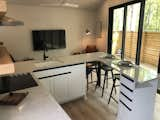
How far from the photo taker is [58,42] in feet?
20.3

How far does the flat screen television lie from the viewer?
18.9ft

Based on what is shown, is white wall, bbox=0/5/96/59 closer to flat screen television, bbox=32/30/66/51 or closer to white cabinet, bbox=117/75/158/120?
flat screen television, bbox=32/30/66/51

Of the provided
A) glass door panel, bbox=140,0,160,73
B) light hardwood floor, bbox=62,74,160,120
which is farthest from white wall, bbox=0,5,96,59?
light hardwood floor, bbox=62,74,160,120

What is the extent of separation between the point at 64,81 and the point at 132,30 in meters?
3.22

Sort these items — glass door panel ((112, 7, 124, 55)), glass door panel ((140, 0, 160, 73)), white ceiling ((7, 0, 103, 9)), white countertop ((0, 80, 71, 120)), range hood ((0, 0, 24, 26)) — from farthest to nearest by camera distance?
glass door panel ((112, 7, 124, 55)) < white ceiling ((7, 0, 103, 9)) < glass door panel ((140, 0, 160, 73)) < white countertop ((0, 80, 71, 120)) < range hood ((0, 0, 24, 26))

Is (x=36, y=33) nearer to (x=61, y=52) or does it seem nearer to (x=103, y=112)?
(x=61, y=52)

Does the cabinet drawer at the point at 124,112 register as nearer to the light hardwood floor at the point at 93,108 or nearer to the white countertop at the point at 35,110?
the light hardwood floor at the point at 93,108

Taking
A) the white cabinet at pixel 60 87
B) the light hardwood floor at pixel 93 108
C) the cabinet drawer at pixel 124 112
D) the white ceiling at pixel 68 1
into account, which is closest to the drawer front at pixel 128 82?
the cabinet drawer at pixel 124 112

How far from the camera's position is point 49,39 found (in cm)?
598

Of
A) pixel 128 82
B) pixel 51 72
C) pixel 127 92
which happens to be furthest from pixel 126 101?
pixel 51 72

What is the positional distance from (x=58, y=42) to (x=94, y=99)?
3502 millimetres

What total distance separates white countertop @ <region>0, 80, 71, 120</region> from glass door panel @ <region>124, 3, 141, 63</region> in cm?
397

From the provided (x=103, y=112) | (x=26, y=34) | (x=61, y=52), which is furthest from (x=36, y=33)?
(x=103, y=112)

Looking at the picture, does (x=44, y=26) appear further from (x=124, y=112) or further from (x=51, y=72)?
(x=124, y=112)
